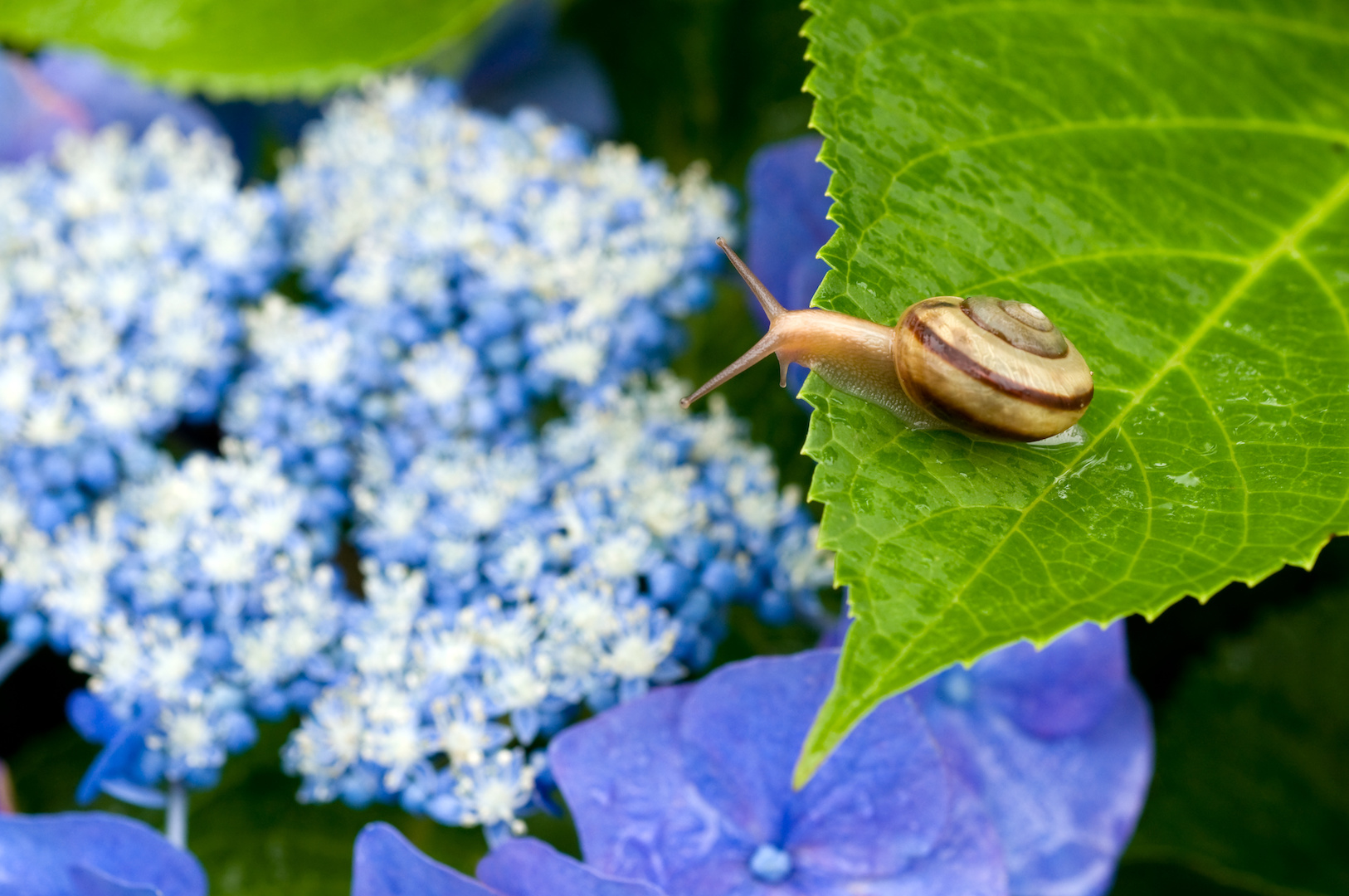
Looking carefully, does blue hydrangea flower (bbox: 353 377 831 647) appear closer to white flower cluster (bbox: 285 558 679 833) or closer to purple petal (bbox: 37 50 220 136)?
white flower cluster (bbox: 285 558 679 833)

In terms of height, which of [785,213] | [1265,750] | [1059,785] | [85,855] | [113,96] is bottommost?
[1265,750]

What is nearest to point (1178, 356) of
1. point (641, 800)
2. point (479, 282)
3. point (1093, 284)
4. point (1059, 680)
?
point (1093, 284)

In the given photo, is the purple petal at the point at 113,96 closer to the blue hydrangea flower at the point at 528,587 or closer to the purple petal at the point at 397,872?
the blue hydrangea flower at the point at 528,587

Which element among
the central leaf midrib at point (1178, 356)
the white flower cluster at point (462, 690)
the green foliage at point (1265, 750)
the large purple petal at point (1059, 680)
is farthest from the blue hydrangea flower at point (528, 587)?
the green foliage at point (1265, 750)

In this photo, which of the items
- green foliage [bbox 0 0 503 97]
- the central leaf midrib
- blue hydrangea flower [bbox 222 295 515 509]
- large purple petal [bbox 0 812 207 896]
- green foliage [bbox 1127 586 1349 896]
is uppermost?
green foliage [bbox 0 0 503 97]

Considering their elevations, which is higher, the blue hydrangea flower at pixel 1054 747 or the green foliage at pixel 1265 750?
the blue hydrangea flower at pixel 1054 747

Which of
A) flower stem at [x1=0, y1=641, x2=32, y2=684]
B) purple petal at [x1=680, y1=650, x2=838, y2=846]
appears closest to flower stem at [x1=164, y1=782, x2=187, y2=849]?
flower stem at [x1=0, y1=641, x2=32, y2=684]

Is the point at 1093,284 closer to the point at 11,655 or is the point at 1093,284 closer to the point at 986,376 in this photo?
the point at 986,376
